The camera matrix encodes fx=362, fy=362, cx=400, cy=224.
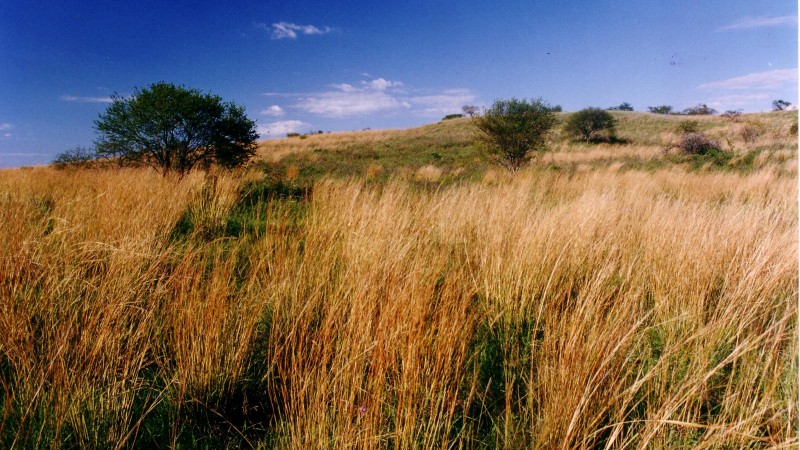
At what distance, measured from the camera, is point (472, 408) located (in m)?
1.59

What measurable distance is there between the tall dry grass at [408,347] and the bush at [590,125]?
3235cm

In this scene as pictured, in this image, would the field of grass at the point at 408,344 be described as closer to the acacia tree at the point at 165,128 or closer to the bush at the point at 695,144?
the acacia tree at the point at 165,128

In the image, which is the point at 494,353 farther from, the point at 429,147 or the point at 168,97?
the point at 429,147

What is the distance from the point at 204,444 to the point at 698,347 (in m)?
2.20

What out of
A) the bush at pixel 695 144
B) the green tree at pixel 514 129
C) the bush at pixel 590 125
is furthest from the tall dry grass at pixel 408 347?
the bush at pixel 590 125

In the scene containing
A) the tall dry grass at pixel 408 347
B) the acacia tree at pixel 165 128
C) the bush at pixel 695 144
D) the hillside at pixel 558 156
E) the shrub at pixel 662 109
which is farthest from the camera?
the shrub at pixel 662 109

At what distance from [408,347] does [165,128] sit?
10.8 meters

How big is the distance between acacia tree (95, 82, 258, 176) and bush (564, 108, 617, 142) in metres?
30.3

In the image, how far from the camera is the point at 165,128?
9.66 meters

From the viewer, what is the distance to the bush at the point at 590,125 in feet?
104

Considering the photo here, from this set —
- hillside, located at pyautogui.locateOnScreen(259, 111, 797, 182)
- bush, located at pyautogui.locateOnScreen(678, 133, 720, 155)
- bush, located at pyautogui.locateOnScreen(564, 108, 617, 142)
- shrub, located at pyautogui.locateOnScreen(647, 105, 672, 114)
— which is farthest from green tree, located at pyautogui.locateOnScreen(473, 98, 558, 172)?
shrub, located at pyautogui.locateOnScreen(647, 105, 672, 114)

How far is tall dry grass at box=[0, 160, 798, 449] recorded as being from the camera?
1.29 meters

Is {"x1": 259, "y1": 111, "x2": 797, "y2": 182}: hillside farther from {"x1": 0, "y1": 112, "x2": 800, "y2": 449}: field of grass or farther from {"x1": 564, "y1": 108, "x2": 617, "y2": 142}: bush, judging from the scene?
{"x1": 0, "y1": 112, "x2": 800, "y2": 449}: field of grass

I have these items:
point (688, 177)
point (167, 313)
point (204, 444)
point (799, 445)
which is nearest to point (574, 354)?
point (799, 445)
